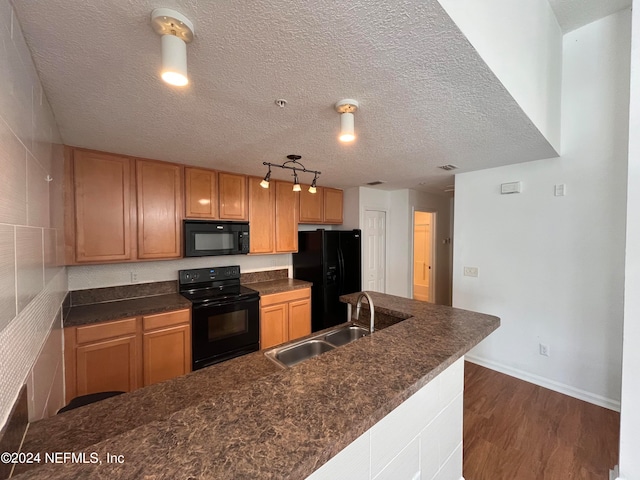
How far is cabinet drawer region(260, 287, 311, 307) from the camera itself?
10.3 feet

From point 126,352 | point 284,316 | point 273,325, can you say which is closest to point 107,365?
point 126,352

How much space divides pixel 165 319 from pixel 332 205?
2.73 meters

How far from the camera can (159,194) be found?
2.67m

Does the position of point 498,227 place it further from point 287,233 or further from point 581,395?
point 287,233

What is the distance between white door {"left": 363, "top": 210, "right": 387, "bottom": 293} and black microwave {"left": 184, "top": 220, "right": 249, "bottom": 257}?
2009 millimetres

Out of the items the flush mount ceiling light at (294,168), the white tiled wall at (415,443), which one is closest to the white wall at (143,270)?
the flush mount ceiling light at (294,168)

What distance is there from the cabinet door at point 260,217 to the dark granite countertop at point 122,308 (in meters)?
1.05

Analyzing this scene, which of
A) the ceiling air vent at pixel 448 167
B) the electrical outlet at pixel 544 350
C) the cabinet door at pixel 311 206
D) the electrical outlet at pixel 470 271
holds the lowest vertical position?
the electrical outlet at pixel 544 350

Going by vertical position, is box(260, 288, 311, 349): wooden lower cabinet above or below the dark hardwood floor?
above

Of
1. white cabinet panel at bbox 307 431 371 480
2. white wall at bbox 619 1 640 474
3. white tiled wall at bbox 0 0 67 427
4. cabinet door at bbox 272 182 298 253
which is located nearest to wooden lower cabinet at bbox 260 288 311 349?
cabinet door at bbox 272 182 298 253

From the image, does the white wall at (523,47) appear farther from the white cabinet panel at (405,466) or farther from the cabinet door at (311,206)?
the cabinet door at (311,206)

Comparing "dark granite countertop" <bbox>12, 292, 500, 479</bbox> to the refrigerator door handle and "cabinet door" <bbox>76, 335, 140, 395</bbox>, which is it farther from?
the refrigerator door handle

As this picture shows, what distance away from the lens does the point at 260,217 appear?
3408mm

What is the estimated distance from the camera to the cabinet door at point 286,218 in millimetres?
3578
